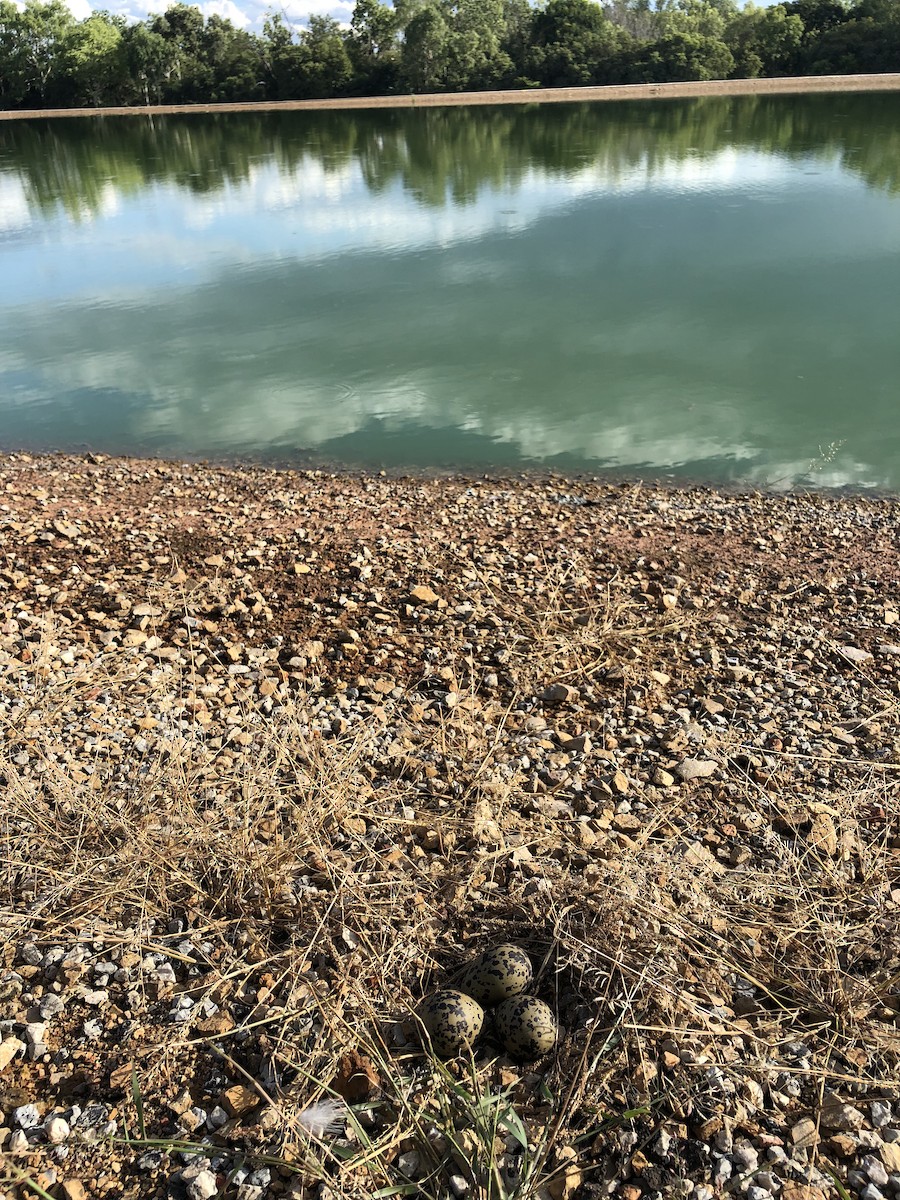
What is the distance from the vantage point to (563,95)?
203 ft

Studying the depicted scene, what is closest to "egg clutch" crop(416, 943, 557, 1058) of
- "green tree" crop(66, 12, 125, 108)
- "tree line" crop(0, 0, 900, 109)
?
"tree line" crop(0, 0, 900, 109)

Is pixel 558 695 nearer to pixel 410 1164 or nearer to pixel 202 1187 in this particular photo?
pixel 410 1164

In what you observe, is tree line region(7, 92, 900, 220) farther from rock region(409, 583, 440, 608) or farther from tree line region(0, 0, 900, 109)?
rock region(409, 583, 440, 608)

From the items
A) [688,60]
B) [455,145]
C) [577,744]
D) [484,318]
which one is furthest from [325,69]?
[577,744]

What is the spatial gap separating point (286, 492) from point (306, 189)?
24606mm

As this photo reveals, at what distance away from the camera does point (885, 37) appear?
57969 millimetres

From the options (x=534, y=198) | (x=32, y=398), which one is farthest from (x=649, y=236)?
(x=32, y=398)

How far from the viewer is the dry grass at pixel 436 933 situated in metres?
2.50

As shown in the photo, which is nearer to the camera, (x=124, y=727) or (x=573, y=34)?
(x=124, y=727)

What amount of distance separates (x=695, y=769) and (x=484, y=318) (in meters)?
11.0

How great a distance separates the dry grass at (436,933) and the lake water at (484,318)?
5.67 m

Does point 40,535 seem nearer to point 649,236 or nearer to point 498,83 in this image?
point 649,236

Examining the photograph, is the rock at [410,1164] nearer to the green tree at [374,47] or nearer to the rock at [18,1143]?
the rock at [18,1143]

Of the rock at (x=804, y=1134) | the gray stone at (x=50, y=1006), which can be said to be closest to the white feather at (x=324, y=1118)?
the gray stone at (x=50, y=1006)
